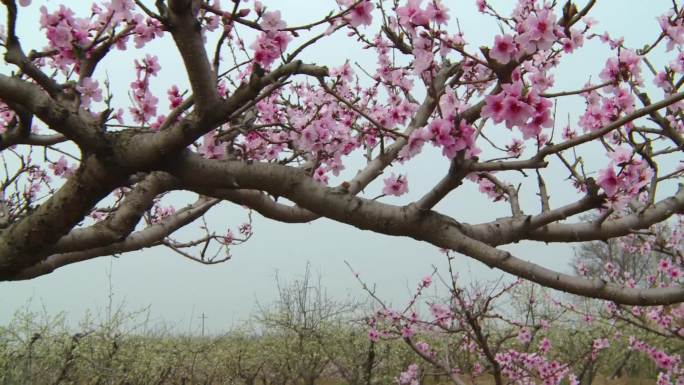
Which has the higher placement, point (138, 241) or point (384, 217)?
point (138, 241)

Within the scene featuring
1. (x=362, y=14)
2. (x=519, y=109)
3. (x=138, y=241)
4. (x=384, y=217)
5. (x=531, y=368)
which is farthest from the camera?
(x=531, y=368)

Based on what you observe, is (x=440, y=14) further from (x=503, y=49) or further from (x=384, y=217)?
(x=384, y=217)

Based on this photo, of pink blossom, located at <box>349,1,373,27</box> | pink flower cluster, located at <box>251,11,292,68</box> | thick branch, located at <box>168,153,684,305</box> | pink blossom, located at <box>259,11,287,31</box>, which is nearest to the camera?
thick branch, located at <box>168,153,684,305</box>

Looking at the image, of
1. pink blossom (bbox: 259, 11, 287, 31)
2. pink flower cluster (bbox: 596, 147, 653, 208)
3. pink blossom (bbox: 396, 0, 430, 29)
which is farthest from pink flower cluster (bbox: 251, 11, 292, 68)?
pink flower cluster (bbox: 596, 147, 653, 208)

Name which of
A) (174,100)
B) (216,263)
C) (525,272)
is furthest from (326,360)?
(525,272)

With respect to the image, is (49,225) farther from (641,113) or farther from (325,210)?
(641,113)

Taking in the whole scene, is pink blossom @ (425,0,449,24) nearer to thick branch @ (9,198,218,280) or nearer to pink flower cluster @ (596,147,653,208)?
pink flower cluster @ (596,147,653,208)

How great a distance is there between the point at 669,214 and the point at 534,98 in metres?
1.11

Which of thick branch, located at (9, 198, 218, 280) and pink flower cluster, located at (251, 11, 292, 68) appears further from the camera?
thick branch, located at (9, 198, 218, 280)

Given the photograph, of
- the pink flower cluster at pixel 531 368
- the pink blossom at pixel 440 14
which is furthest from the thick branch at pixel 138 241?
the pink flower cluster at pixel 531 368

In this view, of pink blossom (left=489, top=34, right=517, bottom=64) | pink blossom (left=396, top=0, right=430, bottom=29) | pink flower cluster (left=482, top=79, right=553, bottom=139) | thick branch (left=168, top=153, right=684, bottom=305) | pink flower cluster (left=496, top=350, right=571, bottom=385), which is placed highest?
pink blossom (left=396, top=0, right=430, bottom=29)

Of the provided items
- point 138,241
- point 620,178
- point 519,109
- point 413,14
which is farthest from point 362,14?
point 138,241

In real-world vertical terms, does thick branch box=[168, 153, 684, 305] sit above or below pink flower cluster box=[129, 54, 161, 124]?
below

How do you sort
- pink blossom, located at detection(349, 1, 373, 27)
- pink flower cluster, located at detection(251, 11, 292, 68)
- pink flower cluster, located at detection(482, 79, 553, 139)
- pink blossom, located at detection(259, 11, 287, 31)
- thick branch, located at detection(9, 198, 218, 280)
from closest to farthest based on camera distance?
1. pink flower cluster, located at detection(482, 79, 553, 139)
2. pink blossom, located at detection(259, 11, 287, 31)
3. pink blossom, located at detection(349, 1, 373, 27)
4. pink flower cluster, located at detection(251, 11, 292, 68)
5. thick branch, located at detection(9, 198, 218, 280)
